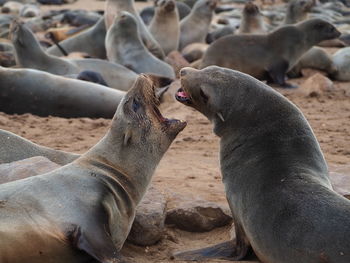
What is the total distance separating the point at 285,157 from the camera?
4.43 meters

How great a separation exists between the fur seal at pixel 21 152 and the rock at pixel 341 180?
1.99 meters

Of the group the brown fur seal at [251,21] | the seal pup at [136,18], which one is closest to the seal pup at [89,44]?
the seal pup at [136,18]

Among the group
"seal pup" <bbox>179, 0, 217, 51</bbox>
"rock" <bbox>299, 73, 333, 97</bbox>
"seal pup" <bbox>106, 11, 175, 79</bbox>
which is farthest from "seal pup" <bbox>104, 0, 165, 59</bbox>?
"rock" <bbox>299, 73, 333, 97</bbox>

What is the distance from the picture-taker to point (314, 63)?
12805 millimetres

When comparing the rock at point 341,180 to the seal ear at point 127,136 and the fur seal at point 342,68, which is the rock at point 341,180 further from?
the fur seal at point 342,68

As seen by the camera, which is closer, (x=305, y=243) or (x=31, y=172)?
(x=305, y=243)

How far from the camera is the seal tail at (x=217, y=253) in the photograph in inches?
177

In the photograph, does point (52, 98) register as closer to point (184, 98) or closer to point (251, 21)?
point (184, 98)

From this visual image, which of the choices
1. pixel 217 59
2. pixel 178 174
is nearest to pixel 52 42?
pixel 217 59

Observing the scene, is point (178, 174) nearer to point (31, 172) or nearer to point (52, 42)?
point (31, 172)

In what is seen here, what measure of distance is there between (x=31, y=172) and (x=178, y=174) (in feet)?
5.15

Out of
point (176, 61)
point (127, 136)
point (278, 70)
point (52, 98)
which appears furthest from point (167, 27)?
point (127, 136)

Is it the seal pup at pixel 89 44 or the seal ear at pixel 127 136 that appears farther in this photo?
the seal pup at pixel 89 44

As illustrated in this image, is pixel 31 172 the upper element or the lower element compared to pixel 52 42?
upper
